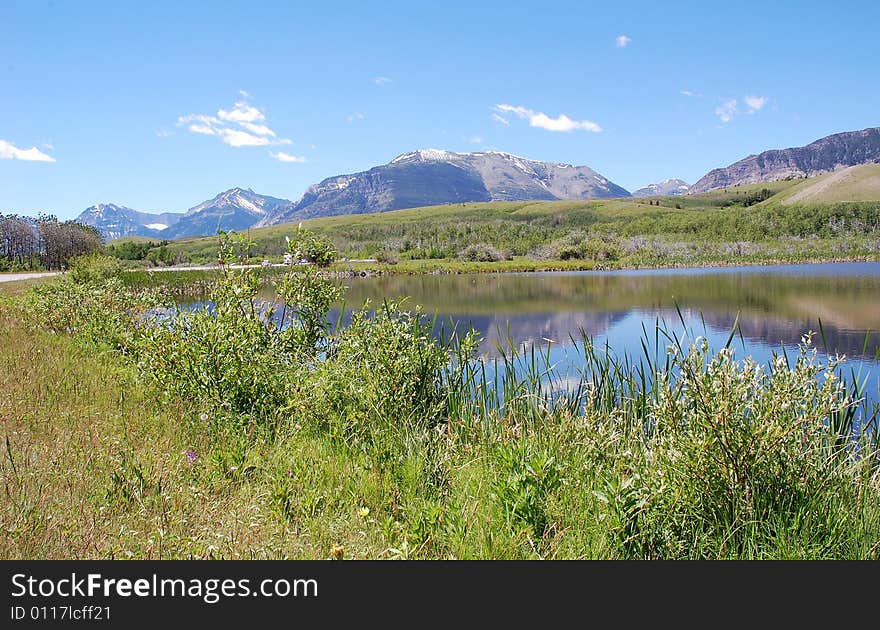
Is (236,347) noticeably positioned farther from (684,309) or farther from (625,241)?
(625,241)

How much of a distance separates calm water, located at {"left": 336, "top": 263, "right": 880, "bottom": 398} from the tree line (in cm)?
4734

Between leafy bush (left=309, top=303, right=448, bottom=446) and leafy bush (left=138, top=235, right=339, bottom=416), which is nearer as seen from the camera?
leafy bush (left=309, top=303, right=448, bottom=446)

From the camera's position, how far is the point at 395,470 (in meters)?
5.83

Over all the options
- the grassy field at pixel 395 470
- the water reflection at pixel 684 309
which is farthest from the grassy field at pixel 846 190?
the grassy field at pixel 395 470

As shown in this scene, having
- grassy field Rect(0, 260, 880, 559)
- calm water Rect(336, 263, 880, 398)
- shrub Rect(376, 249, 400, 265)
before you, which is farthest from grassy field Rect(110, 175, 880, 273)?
grassy field Rect(0, 260, 880, 559)

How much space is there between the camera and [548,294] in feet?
147

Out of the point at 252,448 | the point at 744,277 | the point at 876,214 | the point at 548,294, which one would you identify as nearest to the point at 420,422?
the point at 252,448

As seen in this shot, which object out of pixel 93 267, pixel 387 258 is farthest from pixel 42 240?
pixel 93 267

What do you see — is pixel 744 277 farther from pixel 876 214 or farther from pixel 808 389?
pixel 876 214

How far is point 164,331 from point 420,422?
138 inches

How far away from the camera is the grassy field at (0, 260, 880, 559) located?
173 inches

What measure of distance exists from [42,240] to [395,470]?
3578 inches

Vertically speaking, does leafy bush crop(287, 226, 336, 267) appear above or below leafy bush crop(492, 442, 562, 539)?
above

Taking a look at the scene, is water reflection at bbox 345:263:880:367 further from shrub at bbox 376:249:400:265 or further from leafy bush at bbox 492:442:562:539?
shrub at bbox 376:249:400:265
